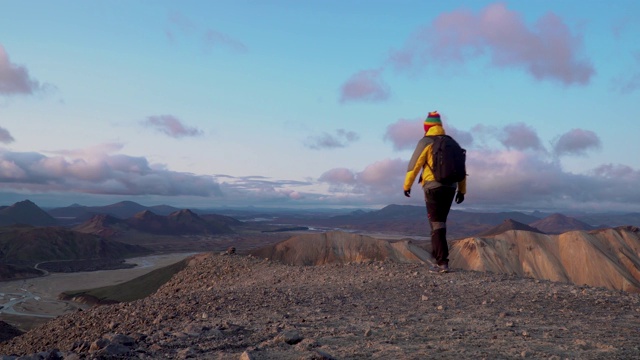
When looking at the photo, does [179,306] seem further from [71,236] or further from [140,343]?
[71,236]

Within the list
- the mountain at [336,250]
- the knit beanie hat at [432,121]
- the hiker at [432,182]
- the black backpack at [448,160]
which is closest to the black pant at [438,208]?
the hiker at [432,182]

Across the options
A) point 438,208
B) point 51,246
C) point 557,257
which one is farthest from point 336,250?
point 51,246

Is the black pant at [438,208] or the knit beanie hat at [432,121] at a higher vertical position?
the knit beanie hat at [432,121]

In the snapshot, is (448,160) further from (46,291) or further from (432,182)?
(46,291)

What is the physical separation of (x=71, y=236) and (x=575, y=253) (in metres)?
140

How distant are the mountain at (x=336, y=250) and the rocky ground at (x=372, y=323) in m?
37.0

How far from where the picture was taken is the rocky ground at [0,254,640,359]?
540 centimetres

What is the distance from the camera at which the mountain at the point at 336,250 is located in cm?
4919

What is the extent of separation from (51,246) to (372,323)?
15987 cm

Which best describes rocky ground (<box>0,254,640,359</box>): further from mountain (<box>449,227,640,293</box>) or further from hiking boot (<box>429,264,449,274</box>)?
mountain (<box>449,227,640,293</box>)

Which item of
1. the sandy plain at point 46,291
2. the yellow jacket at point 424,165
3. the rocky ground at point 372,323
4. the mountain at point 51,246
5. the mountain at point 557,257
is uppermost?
the yellow jacket at point 424,165

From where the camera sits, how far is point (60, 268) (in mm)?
124812

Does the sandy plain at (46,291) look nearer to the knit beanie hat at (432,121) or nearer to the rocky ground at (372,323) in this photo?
the rocky ground at (372,323)

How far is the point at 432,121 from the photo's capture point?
10.3m
